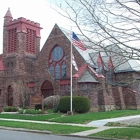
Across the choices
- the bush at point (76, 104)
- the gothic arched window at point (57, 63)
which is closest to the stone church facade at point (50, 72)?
the gothic arched window at point (57, 63)

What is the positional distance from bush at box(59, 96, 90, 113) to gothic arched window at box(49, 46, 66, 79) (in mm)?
8136

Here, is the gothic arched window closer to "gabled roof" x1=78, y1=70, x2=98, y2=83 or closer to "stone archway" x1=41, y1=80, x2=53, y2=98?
"stone archway" x1=41, y1=80, x2=53, y2=98

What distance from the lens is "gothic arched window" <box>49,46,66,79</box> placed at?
124ft

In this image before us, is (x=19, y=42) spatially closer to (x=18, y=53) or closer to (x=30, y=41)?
(x=18, y=53)

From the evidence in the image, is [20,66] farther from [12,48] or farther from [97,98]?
[97,98]

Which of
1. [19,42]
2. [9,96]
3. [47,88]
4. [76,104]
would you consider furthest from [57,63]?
[76,104]

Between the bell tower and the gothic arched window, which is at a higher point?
the bell tower

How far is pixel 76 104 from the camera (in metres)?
29.0

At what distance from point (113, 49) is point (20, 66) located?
29.7m

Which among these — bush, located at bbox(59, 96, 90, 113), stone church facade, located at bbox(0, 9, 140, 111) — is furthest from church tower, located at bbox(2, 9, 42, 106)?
bush, located at bbox(59, 96, 90, 113)

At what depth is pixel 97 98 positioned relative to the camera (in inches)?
1255

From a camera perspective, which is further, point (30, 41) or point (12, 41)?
point (30, 41)

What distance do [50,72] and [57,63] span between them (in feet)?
5.76

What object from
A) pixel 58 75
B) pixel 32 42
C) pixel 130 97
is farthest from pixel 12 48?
pixel 130 97
